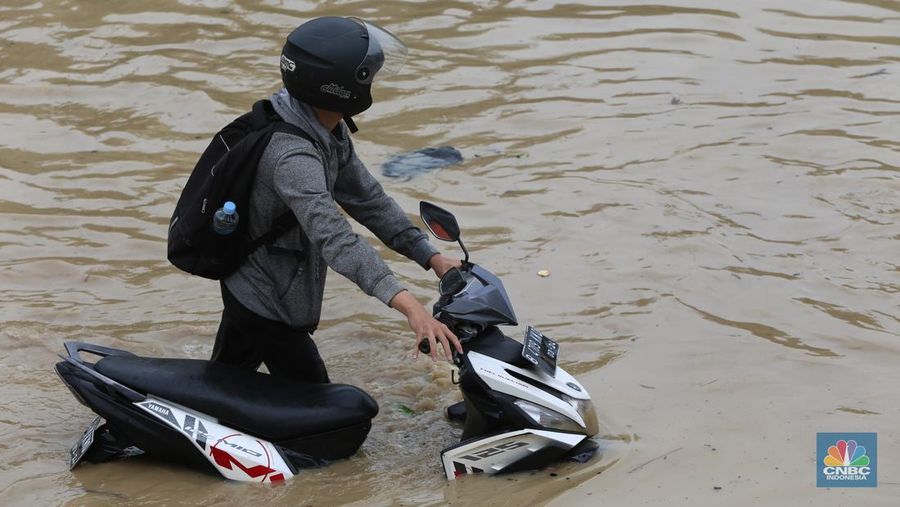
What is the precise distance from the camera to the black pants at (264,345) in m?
4.15

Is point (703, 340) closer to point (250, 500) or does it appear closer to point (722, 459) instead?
point (722, 459)

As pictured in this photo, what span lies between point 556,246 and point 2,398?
10.1 ft

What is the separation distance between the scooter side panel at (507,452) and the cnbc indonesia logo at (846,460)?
2.90 ft

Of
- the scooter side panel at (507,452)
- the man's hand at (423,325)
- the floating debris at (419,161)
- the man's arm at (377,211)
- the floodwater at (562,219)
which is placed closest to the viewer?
the man's hand at (423,325)

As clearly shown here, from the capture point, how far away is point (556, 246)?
20.5ft

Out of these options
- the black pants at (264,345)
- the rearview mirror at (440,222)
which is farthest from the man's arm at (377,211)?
the black pants at (264,345)

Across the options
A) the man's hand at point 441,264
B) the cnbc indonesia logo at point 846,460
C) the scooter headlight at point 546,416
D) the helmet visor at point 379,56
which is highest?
the helmet visor at point 379,56

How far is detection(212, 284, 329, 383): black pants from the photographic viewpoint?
163 inches

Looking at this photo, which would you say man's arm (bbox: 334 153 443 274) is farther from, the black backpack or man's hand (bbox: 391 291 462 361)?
man's hand (bbox: 391 291 462 361)

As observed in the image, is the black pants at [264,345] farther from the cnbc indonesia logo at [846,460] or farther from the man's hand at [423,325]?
the cnbc indonesia logo at [846,460]

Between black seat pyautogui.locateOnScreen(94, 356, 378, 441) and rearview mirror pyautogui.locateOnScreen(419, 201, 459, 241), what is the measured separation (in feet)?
Answer: 2.31

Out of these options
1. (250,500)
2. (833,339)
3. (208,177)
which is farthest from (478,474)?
(833,339)

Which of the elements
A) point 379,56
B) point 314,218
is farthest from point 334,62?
point 314,218

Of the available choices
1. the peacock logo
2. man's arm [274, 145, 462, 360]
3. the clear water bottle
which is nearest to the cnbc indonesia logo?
the peacock logo
